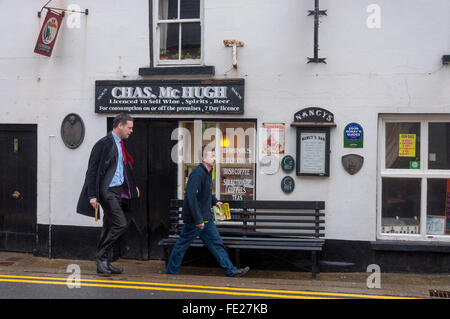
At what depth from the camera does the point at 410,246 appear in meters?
7.84

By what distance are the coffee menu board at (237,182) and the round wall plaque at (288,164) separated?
1.81 feet

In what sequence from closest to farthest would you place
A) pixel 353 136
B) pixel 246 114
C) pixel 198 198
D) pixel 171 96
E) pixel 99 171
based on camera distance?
pixel 99 171
pixel 198 198
pixel 353 136
pixel 246 114
pixel 171 96

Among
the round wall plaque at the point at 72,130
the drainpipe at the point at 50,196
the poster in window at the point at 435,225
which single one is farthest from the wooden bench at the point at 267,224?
the drainpipe at the point at 50,196

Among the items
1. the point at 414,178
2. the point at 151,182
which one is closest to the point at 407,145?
the point at 414,178

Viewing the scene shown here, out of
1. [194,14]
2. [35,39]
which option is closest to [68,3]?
[35,39]

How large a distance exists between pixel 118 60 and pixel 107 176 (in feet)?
8.63

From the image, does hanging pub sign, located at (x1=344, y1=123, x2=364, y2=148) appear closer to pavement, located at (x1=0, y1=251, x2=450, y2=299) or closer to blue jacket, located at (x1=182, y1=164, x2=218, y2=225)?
pavement, located at (x1=0, y1=251, x2=450, y2=299)

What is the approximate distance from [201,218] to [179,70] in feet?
9.25

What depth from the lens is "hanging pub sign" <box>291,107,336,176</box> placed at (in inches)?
316

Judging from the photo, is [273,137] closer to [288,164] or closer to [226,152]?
[288,164]

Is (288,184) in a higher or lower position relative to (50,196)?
higher

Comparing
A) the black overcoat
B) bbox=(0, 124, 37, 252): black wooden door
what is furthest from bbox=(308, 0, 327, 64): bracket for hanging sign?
bbox=(0, 124, 37, 252): black wooden door

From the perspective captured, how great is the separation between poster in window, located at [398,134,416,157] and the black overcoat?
4.40 metres
